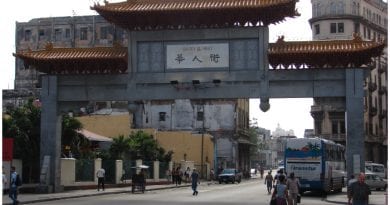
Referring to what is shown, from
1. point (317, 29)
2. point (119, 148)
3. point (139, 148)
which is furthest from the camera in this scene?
point (317, 29)

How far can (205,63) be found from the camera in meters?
30.1

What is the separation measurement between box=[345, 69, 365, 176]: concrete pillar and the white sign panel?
18.8ft

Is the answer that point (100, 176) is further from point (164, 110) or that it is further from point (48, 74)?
point (164, 110)

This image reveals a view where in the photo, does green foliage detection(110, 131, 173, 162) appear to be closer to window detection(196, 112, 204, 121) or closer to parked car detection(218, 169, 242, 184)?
parked car detection(218, 169, 242, 184)

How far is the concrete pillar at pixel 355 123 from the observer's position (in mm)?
28422

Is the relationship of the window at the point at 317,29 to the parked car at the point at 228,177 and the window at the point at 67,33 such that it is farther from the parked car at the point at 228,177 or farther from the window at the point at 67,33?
the window at the point at 67,33

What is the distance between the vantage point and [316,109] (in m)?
83.1

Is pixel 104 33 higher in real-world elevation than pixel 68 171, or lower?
higher

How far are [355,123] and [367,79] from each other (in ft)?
179

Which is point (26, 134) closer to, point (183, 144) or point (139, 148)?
point (139, 148)

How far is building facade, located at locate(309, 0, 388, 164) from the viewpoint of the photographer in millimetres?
82000

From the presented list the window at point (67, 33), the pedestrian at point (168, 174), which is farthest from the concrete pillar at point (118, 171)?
the window at point (67, 33)

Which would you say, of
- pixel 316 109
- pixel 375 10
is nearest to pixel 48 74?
pixel 316 109

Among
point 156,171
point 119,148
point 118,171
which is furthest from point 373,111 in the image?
point 118,171
